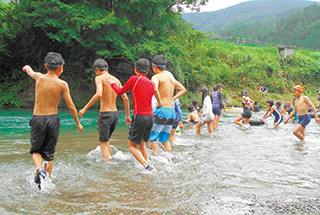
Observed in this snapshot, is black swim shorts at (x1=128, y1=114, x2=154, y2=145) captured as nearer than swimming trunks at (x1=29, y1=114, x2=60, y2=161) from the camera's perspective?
No

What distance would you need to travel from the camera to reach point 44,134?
4.15 meters

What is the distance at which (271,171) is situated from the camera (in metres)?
5.42

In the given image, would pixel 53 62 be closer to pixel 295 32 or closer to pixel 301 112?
pixel 301 112

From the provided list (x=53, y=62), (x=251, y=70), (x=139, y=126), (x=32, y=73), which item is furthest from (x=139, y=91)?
(x=251, y=70)

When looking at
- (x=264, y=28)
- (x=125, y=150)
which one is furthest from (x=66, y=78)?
(x=264, y=28)

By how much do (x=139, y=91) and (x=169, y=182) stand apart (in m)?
1.58

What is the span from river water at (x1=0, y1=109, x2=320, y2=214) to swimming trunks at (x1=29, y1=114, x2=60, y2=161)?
0.46m

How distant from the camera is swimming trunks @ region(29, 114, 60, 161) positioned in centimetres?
412

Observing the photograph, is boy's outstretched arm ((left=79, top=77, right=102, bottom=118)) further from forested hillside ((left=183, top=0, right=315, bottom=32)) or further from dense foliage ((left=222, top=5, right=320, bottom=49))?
forested hillside ((left=183, top=0, right=315, bottom=32))

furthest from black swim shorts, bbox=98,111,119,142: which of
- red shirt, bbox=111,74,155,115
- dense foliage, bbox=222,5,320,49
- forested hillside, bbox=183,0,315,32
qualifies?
forested hillside, bbox=183,0,315,32

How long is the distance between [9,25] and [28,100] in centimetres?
524

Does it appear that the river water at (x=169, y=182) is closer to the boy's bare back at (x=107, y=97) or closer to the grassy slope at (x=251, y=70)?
the boy's bare back at (x=107, y=97)

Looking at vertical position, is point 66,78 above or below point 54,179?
above

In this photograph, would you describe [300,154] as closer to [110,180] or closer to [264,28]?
[110,180]
